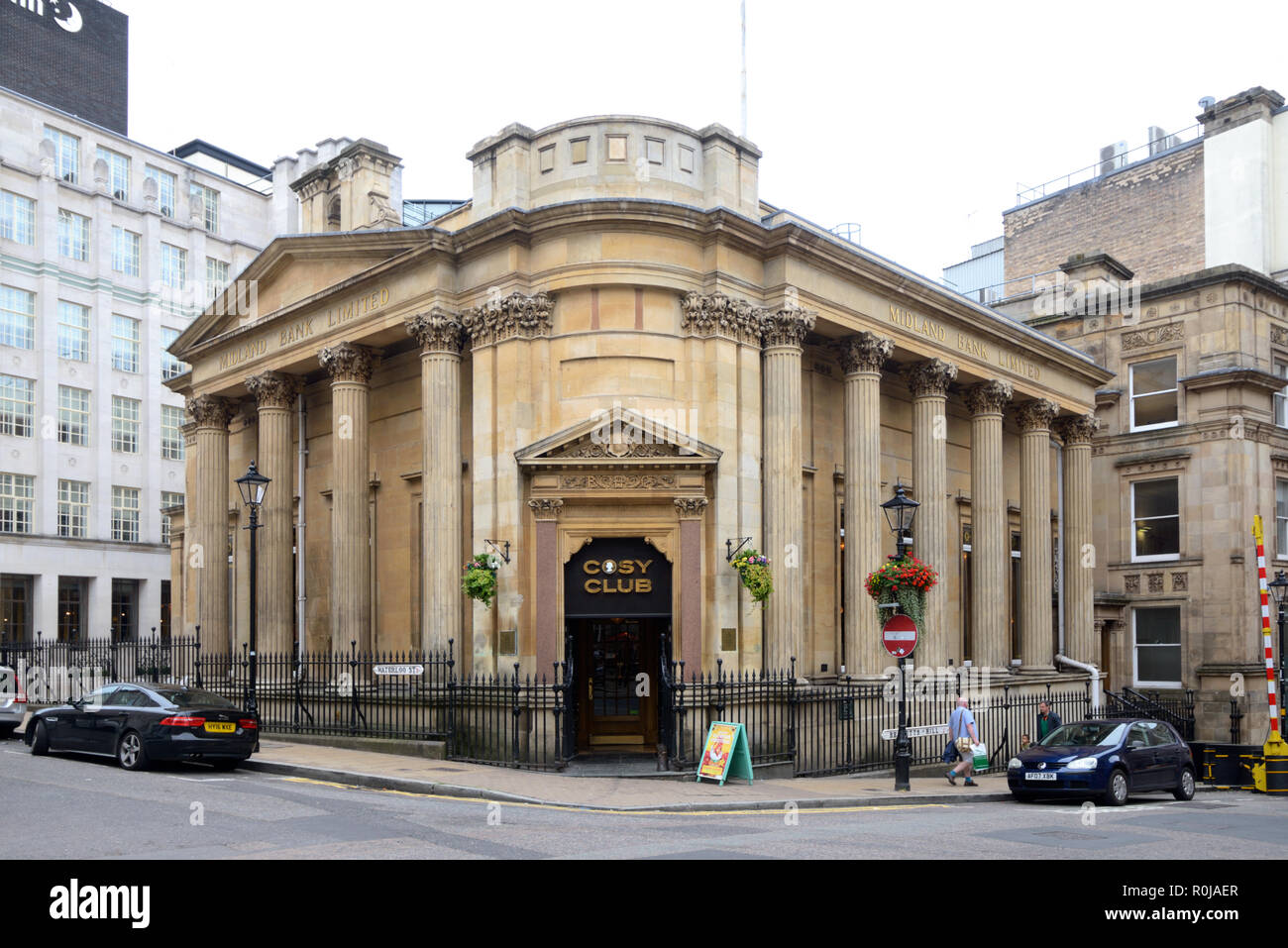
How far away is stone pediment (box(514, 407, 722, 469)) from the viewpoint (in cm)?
2327

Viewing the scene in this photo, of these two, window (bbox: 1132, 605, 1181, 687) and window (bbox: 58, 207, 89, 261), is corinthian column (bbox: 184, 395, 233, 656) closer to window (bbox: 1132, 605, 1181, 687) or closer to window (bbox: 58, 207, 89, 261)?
window (bbox: 58, 207, 89, 261)

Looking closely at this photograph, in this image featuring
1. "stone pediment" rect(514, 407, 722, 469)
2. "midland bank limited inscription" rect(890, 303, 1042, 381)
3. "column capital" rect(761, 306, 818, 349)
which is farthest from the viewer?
"midland bank limited inscription" rect(890, 303, 1042, 381)

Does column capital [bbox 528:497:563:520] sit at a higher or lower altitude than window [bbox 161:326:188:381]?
lower

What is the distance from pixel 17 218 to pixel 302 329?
2884cm

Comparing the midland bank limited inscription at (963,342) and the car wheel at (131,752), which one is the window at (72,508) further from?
the midland bank limited inscription at (963,342)

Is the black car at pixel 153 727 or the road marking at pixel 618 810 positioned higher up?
the black car at pixel 153 727

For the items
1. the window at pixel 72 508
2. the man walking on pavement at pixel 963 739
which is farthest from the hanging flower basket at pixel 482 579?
the window at pixel 72 508

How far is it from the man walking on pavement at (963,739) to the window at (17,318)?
144ft

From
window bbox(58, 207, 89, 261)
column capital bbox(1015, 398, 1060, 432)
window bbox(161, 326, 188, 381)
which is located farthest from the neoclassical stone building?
window bbox(161, 326, 188, 381)

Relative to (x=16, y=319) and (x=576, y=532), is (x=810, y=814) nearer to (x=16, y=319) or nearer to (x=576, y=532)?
(x=576, y=532)

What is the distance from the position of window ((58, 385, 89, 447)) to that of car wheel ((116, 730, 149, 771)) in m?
37.0

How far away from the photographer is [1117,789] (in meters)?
20.1

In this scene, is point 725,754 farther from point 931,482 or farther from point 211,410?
point 211,410

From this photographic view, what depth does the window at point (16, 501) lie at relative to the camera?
166ft
